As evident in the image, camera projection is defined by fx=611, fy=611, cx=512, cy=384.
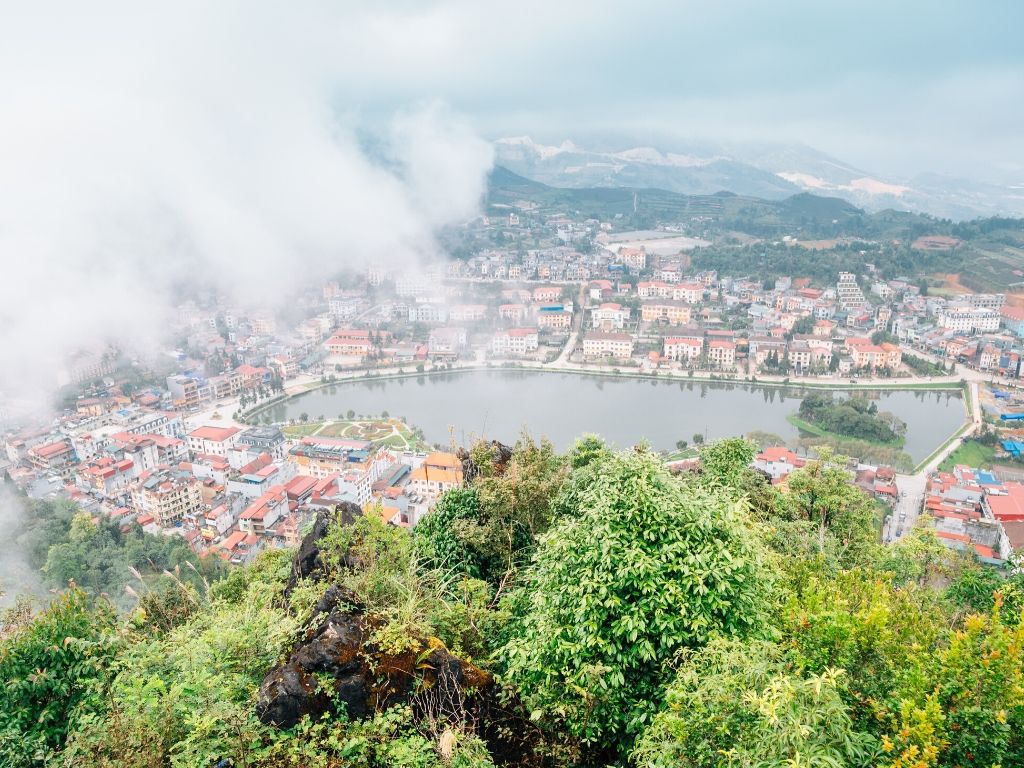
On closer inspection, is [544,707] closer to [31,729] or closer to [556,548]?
[556,548]

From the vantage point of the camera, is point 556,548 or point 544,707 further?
point 556,548

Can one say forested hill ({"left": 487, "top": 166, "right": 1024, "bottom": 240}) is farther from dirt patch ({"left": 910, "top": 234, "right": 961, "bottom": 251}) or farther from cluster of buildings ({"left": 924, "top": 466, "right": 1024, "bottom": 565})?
cluster of buildings ({"left": 924, "top": 466, "right": 1024, "bottom": 565})

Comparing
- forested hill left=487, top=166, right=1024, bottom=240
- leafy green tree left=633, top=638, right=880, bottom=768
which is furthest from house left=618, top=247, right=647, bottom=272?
leafy green tree left=633, top=638, right=880, bottom=768

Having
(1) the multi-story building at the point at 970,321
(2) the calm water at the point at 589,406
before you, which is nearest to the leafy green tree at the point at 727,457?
(2) the calm water at the point at 589,406

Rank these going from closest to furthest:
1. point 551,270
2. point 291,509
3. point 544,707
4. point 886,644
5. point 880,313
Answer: point 886,644 < point 544,707 < point 291,509 < point 880,313 < point 551,270

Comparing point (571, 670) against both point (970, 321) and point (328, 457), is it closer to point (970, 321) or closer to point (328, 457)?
point (328, 457)

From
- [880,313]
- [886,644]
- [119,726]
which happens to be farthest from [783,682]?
[880,313]
